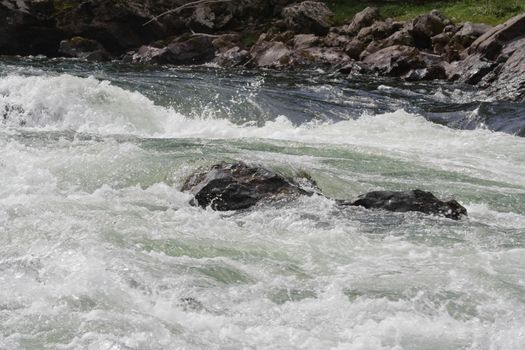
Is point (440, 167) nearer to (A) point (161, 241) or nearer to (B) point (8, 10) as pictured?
(A) point (161, 241)

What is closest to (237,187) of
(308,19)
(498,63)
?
(498,63)

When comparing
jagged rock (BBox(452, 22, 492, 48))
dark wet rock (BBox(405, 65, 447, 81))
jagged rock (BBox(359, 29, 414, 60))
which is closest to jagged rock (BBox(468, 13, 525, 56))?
dark wet rock (BBox(405, 65, 447, 81))

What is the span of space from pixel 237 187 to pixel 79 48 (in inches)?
1106

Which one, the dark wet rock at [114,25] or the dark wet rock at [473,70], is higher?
the dark wet rock at [473,70]

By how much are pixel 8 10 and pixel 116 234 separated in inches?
1244

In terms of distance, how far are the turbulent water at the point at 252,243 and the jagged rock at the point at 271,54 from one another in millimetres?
14127

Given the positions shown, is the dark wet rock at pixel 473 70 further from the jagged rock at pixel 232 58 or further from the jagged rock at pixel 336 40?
the jagged rock at pixel 232 58

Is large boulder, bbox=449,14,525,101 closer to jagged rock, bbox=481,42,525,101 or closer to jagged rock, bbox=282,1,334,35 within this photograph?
jagged rock, bbox=481,42,525,101

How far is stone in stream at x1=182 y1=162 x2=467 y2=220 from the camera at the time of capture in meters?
9.33

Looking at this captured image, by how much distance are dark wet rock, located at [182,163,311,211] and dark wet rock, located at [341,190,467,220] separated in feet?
2.63

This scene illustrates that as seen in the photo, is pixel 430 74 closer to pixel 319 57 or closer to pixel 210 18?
pixel 319 57

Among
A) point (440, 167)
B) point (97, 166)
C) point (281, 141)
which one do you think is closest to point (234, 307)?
point (97, 166)

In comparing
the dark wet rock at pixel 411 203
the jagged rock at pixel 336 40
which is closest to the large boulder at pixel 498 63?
the jagged rock at pixel 336 40

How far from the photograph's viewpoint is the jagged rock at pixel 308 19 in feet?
112
